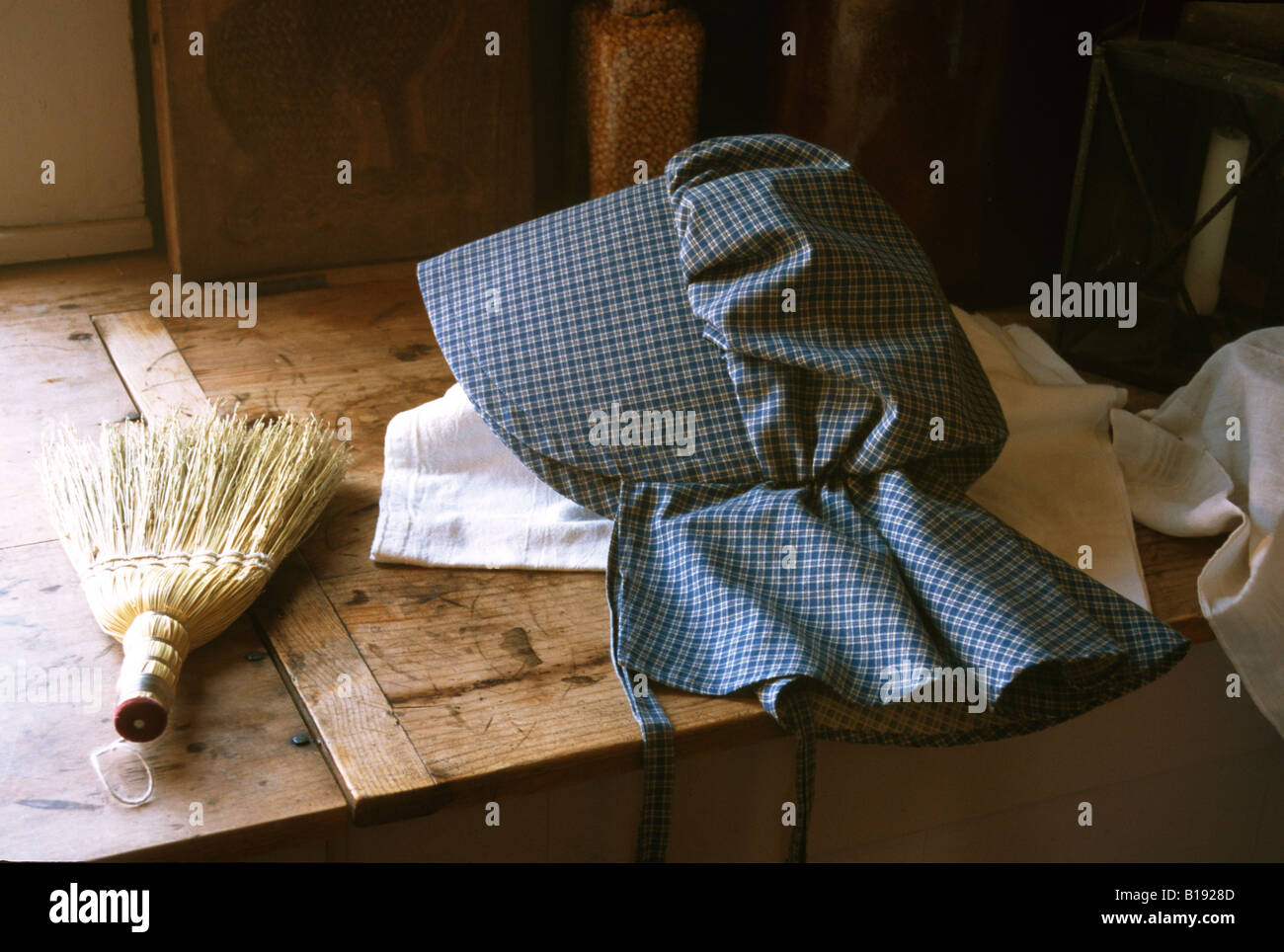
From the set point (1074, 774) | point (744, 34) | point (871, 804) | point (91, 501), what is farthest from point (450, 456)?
point (744, 34)

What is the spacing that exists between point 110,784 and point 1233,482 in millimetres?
849

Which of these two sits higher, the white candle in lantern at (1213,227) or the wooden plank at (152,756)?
the white candle in lantern at (1213,227)

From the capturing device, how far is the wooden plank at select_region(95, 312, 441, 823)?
0.77m

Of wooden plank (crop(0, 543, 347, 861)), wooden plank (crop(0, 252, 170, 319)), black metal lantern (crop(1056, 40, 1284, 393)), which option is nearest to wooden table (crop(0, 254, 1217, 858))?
wooden plank (crop(0, 543, 347, 861))

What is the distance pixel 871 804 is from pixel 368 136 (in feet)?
2.99

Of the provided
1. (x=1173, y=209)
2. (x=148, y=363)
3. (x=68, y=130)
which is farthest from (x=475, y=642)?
(x=68, y=130)

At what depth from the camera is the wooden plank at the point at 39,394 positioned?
1023 mm

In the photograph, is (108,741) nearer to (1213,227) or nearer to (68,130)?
(68,130)

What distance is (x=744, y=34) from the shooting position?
1590mm

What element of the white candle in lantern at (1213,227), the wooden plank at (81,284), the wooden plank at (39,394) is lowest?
the wooden plank at (39,394)

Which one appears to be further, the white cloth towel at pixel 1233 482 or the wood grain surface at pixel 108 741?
the white cloth towel at pixel 1233 482

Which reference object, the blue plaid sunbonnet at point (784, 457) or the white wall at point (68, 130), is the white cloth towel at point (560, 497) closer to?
the blue plaid sunbonnet at point (784, 457)

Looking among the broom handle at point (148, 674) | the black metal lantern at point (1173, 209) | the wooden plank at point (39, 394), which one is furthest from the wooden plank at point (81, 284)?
the black metal lantern at point (1173, 209)

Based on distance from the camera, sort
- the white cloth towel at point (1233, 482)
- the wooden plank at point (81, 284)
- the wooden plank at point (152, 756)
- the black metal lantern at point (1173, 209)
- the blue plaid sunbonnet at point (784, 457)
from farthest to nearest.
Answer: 1. the wooden plank at point (81, 284)
2. the black metal lantern at point (1173, 209)
3. the white cloth towel at point (1233, 482)
4. the blue plaid sunbonnet at point (784, 457)
5. the wooden plank at point (152, 756)
